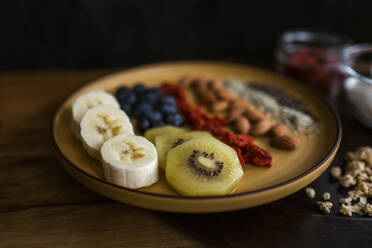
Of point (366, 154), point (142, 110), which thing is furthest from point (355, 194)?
point (142, 110)

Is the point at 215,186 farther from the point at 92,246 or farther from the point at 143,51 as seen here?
the point at 143,51

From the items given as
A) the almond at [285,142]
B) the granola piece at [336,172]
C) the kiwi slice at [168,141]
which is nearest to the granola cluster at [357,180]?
the granola piece at [336,172]

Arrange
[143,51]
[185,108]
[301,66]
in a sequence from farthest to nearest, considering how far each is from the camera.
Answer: [143,51] < [301,66] < [185,108]

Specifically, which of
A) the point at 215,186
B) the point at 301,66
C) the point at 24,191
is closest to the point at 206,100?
the point at 301,66

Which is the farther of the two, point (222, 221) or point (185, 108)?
point (185, 108)

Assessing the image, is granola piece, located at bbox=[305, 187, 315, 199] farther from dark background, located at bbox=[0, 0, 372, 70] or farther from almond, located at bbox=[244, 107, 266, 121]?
dark background, located at bbox=[0, 0, 372, 70]

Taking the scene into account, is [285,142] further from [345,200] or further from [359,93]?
[359,93]

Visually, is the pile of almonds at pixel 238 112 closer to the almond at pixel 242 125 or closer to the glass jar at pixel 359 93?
the almond at pixel 242 125
